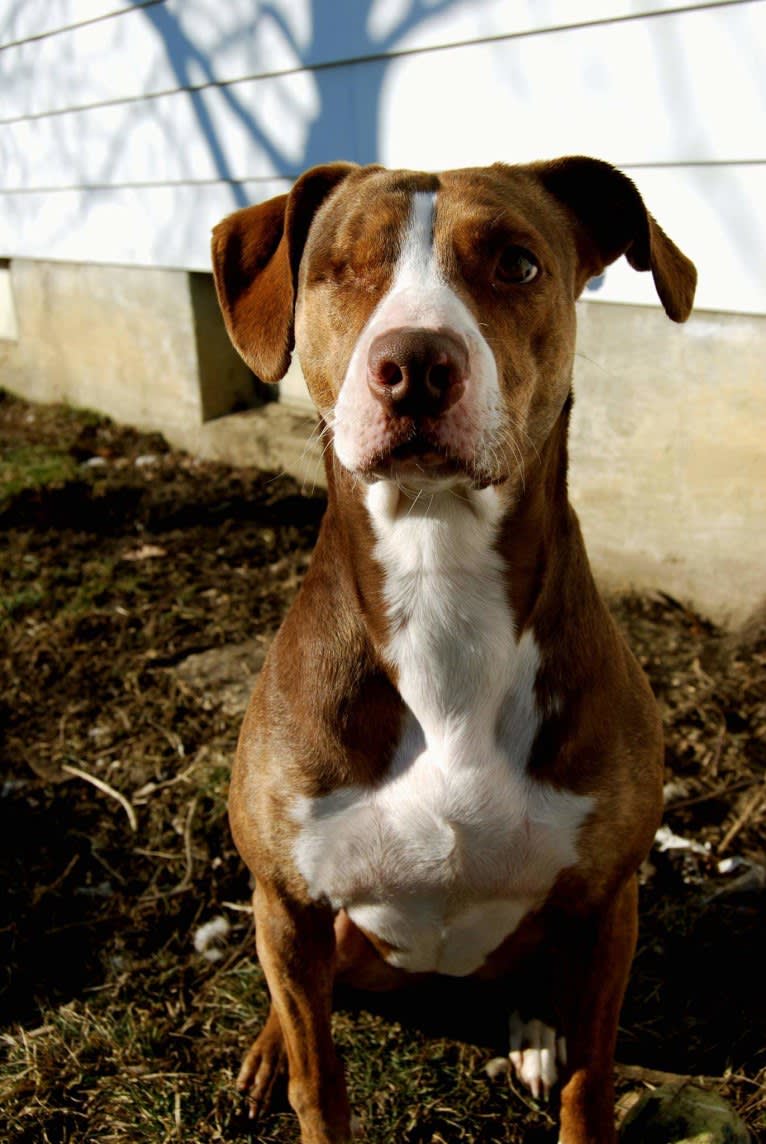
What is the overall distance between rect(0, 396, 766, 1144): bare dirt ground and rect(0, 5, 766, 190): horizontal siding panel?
5.47 ft

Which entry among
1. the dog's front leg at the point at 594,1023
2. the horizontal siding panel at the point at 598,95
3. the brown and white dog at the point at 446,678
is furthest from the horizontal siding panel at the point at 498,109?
the dog's front leg at the point at 594,1023

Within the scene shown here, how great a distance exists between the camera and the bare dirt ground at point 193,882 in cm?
251

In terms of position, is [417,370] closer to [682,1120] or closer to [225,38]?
[682,1120]

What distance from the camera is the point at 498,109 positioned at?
4152mm

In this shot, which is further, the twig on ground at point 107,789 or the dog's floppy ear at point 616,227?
the twig on ground at point 107,789

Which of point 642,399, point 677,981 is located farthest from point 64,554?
point 677,981

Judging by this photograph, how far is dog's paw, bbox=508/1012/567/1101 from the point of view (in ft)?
8.15

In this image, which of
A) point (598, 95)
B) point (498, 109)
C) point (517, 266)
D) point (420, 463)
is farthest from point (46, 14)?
point (420, 463)

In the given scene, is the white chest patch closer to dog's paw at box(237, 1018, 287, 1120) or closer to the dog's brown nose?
the dog's brown nose

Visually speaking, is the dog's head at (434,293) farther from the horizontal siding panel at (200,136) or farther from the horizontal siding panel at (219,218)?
the horizontal siding panel at (200,136)

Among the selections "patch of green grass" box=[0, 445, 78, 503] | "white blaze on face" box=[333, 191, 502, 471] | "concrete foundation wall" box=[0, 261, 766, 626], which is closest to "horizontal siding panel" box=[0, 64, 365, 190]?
"concrete foundation wall" box=[0, 261, 766, 626]

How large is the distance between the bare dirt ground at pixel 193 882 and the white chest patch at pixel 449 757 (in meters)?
0.71

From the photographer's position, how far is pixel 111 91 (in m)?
6.07

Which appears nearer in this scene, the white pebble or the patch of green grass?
the white pebble
